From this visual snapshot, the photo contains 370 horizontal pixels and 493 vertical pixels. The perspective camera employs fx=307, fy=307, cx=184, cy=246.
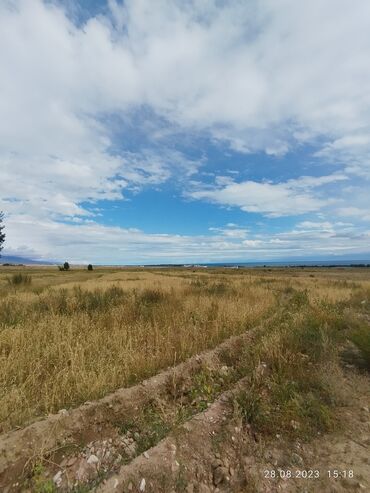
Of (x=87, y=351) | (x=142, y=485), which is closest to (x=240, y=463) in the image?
(x=142, y=485)

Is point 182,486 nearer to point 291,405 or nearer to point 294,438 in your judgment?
point 294,438

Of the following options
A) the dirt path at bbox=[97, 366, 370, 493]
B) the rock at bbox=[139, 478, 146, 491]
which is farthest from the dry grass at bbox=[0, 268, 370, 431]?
the rock at bbox=[139, 478, 146, 491]

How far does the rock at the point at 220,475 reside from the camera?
321cm

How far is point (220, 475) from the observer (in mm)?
3264

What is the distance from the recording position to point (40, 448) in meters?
3.35

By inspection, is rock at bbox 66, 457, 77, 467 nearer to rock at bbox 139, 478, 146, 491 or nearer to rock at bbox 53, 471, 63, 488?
rock at bbox 53, 471, 63, 488

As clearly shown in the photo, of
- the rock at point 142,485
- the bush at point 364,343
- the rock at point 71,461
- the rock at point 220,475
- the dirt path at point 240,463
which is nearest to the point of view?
the rock at point 142,485

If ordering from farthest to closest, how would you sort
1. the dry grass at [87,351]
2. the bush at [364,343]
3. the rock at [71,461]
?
the bush at [364,343], the dry grass at [87,351], the rock at [71,461]

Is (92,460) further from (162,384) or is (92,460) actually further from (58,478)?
(162,384)

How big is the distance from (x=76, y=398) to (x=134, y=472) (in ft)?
6.53

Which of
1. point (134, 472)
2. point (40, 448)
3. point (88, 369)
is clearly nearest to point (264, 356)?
point (88, 369)

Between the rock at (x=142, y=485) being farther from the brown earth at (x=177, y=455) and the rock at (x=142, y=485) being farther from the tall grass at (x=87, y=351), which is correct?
the tall grass at (x=87, y=351)

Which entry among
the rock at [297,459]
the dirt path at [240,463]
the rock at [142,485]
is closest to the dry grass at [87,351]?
the dirt path at [240,463]

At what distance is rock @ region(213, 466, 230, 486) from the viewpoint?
10.5ft
